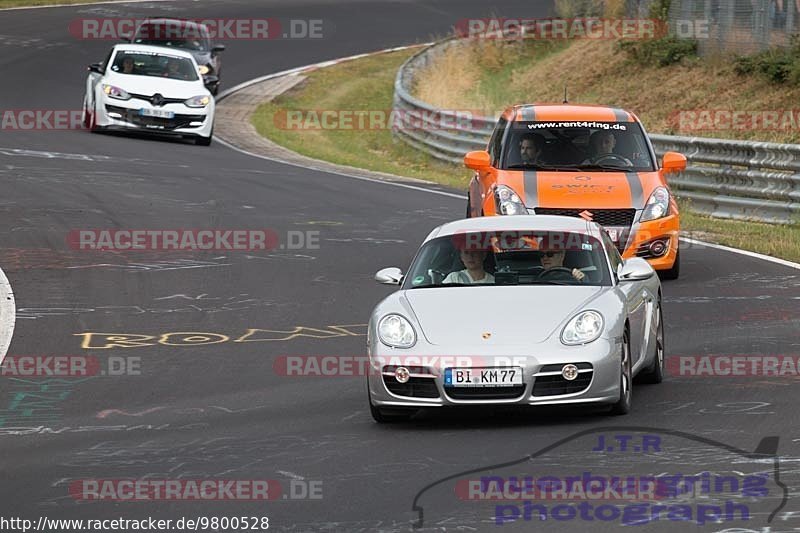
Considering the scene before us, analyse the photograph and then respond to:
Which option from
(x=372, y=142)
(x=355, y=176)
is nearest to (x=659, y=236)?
(x=355, y=176)

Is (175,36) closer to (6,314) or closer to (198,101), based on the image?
(198,101)

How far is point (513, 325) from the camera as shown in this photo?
9.77 meters

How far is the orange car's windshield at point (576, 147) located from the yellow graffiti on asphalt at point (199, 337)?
3757 mm

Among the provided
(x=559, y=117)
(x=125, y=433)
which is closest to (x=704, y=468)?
(x=125, y=433)

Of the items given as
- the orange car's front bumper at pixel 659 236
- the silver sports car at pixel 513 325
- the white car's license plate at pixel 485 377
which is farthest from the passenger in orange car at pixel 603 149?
the white car's license plate at pixel 485 377

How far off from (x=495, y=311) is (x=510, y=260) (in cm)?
107

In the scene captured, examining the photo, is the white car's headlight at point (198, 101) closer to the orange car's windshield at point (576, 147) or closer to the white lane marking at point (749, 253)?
the white lane marking at point (749, 253)

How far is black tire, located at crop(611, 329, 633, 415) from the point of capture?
9781mm

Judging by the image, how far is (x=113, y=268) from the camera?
54.5 ft

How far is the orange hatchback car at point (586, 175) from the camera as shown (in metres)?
15.6

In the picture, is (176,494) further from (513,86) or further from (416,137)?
(513,86)

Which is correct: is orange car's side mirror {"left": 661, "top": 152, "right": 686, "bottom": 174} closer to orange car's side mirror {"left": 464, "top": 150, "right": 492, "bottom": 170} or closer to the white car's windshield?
orange car's side mirror {"left": 464, "top": 150, "right": 492, "bottom": 170}

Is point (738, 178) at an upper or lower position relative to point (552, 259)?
lower

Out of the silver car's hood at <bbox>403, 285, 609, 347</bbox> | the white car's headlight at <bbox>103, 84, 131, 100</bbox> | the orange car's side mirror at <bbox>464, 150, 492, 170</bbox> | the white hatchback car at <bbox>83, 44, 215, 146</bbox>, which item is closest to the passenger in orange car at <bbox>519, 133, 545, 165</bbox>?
the orange car's side mirror at <bbox>464, 150, 492, 170</bbox>
